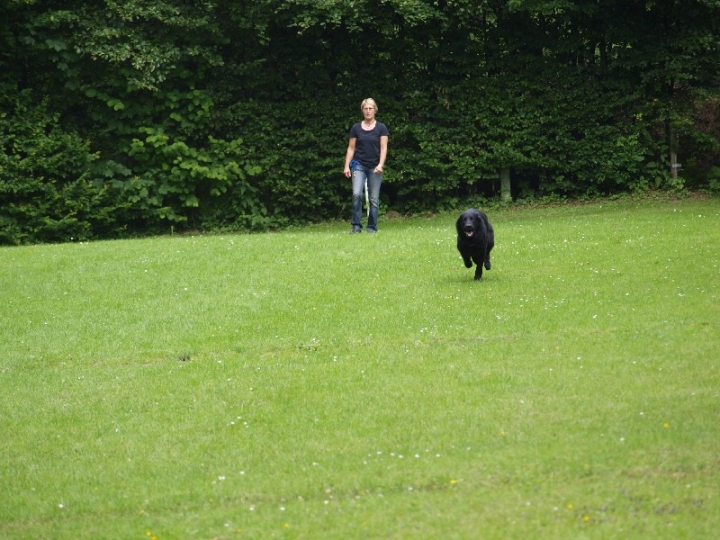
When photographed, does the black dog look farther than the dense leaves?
No

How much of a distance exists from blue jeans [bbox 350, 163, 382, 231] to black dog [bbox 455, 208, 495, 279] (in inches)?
212

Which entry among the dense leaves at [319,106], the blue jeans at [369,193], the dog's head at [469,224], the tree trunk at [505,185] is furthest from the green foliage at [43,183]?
the dog's head at [469,224]

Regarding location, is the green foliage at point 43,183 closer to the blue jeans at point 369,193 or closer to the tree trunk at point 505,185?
the blue jeans at point 369,193

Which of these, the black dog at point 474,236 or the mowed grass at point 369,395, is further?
the black dog at point 474,236

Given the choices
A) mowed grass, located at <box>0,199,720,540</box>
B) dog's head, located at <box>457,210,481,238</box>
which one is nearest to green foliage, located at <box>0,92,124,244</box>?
mowed grass, located at <box>0,199,720,540</box>

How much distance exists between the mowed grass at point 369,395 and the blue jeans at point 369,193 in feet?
8.85

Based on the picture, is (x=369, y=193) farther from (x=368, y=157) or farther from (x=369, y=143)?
(x=369, y=143)

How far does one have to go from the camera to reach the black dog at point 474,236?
11914 mm

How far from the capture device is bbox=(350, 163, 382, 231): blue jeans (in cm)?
1797

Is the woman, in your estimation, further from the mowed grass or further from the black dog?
the black dog

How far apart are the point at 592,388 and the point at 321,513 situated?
2.96 m

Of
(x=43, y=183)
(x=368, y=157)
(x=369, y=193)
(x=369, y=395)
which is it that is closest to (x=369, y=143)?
(x=368, y=157)

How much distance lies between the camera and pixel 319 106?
23.2 meters

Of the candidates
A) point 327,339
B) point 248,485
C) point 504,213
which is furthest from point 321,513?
point 504,213
